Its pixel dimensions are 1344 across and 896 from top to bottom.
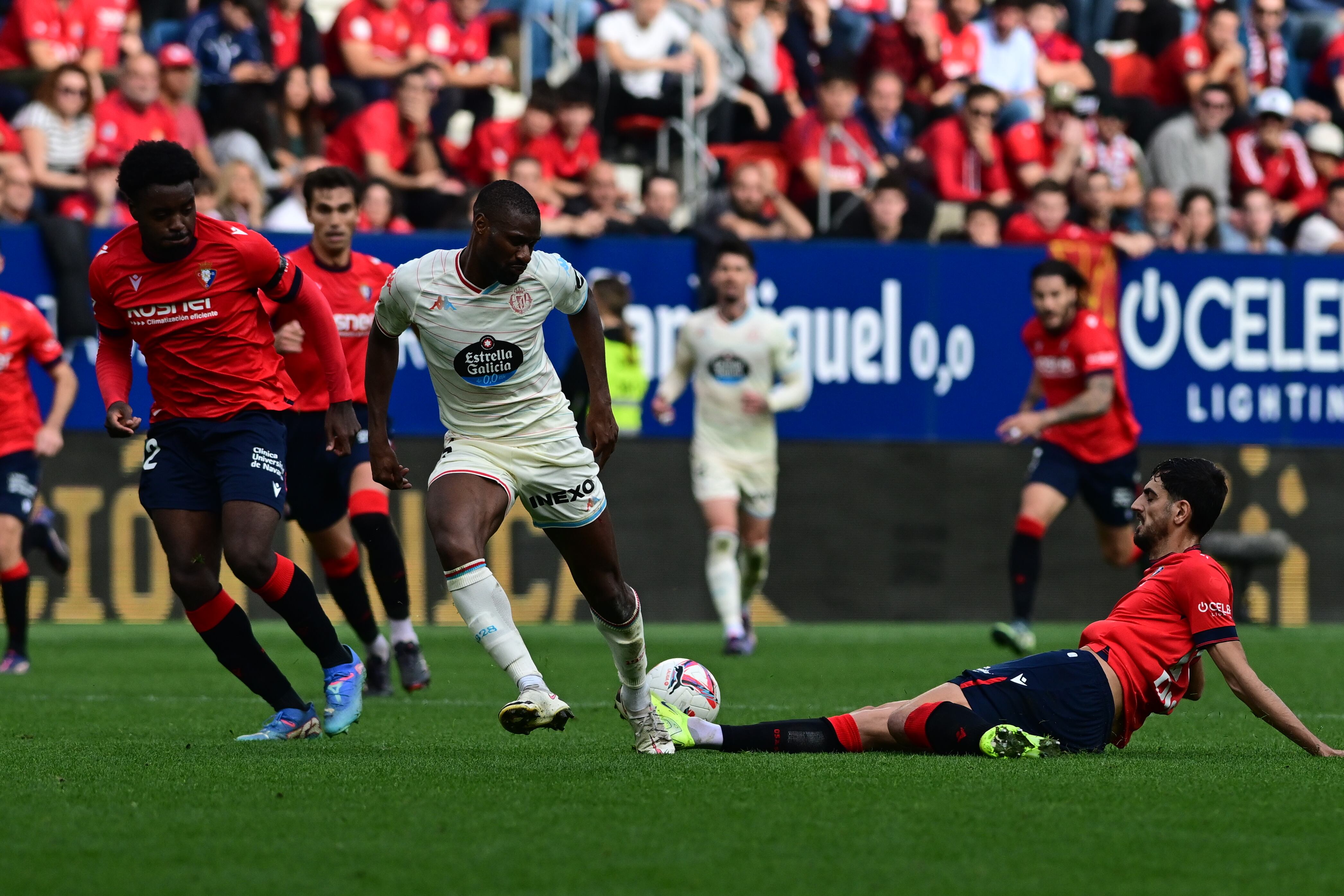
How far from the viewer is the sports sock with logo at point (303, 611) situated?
728cm

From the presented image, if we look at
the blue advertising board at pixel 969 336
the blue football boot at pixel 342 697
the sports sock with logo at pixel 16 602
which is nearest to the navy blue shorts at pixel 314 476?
the blue football boot at pixel 342 697

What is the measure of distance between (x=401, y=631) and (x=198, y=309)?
2864 mm

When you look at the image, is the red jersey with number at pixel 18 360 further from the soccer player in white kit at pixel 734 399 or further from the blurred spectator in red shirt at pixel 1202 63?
the blurred spectator in red shirt at pixel 1202 63

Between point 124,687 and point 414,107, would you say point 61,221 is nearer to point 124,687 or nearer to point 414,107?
point 414,107

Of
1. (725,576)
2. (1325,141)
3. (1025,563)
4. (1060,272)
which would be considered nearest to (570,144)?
(725,576)

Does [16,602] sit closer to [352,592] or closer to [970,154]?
[352,592]

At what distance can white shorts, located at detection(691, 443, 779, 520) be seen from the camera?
12.8 meters

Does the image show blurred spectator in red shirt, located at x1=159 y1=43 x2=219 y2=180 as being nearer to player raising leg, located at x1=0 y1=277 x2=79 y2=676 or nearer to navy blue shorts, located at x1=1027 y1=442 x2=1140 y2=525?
player raising leg, located at x1=0 y1=277 x2=79 y2=676

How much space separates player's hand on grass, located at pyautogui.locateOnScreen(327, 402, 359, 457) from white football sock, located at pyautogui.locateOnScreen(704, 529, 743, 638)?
18.2 feet

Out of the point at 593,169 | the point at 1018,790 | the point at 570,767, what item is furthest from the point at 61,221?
the point at 1018,790

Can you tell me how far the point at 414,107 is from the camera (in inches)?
635

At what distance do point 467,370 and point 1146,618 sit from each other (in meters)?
2.57

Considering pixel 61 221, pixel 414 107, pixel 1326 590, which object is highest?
pixel 414 107

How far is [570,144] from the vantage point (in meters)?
16.6
